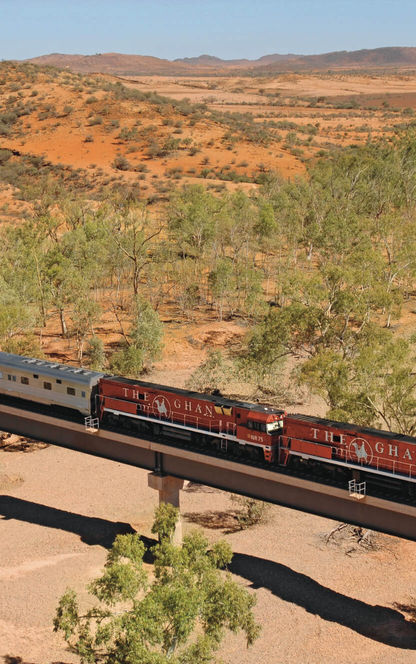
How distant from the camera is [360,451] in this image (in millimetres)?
26859

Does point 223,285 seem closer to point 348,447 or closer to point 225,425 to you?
point 225,425

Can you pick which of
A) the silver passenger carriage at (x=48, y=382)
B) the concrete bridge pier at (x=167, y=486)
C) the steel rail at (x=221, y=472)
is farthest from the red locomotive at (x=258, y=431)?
the concrete bridge pier at (x=167, y=486)

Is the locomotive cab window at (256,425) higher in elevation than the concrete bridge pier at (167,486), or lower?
higher

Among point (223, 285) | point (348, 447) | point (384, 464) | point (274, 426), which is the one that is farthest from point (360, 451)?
point (223, 285)

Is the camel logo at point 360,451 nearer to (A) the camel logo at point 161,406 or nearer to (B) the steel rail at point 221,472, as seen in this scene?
(B) the steel rail at point 221,472

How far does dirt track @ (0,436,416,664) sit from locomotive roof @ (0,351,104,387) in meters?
6.65

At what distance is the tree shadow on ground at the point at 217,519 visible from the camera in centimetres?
3419

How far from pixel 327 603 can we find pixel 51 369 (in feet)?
52.5

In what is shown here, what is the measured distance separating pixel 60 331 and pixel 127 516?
102 feet

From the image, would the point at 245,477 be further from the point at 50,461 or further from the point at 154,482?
the point at 50,461

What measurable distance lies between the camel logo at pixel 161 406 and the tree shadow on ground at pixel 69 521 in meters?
6.07

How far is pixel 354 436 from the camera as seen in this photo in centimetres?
2705

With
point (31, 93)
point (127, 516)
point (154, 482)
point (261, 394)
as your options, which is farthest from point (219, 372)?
point (31, 93)

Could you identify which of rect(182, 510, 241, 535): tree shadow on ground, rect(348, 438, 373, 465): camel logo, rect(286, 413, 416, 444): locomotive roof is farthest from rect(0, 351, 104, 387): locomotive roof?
rect(348, 438, 373, 465): camel logo
